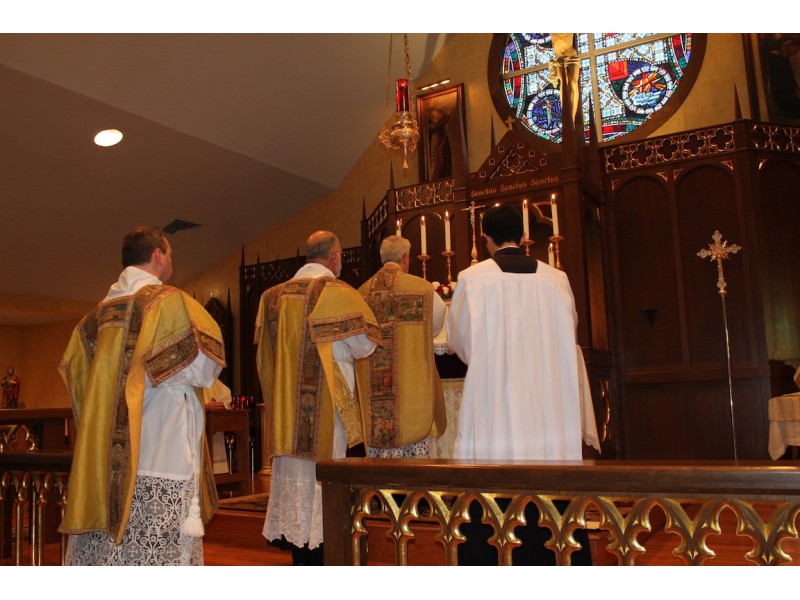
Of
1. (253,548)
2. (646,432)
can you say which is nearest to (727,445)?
(646,432)

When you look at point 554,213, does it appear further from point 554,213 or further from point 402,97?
point 402,97

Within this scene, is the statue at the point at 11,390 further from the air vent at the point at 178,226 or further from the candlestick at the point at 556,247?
the candlestick at the point at 556,247

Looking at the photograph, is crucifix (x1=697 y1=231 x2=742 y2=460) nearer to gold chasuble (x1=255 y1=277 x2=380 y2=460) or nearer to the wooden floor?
the wooden floor

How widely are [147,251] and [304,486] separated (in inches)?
58.2

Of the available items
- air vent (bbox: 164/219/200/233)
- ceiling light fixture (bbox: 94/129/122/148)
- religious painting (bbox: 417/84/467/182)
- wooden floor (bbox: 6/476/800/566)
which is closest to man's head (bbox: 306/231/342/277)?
wooden floor (bbox: 6/476/800/566)

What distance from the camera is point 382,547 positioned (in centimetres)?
430

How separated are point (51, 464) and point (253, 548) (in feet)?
6.95

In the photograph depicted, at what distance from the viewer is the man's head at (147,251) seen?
3.13 meters

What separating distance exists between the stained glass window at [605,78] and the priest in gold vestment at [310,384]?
611cm

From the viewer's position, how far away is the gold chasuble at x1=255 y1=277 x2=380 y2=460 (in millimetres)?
3877

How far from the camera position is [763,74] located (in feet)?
28.6

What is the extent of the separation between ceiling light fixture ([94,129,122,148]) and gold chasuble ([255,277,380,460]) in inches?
203

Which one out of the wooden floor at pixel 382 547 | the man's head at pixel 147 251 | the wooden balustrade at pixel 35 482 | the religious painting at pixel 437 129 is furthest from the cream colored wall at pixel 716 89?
the wooden balustrade at pixel 35 482

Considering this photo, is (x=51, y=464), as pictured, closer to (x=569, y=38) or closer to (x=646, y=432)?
(x=646, y=432)
